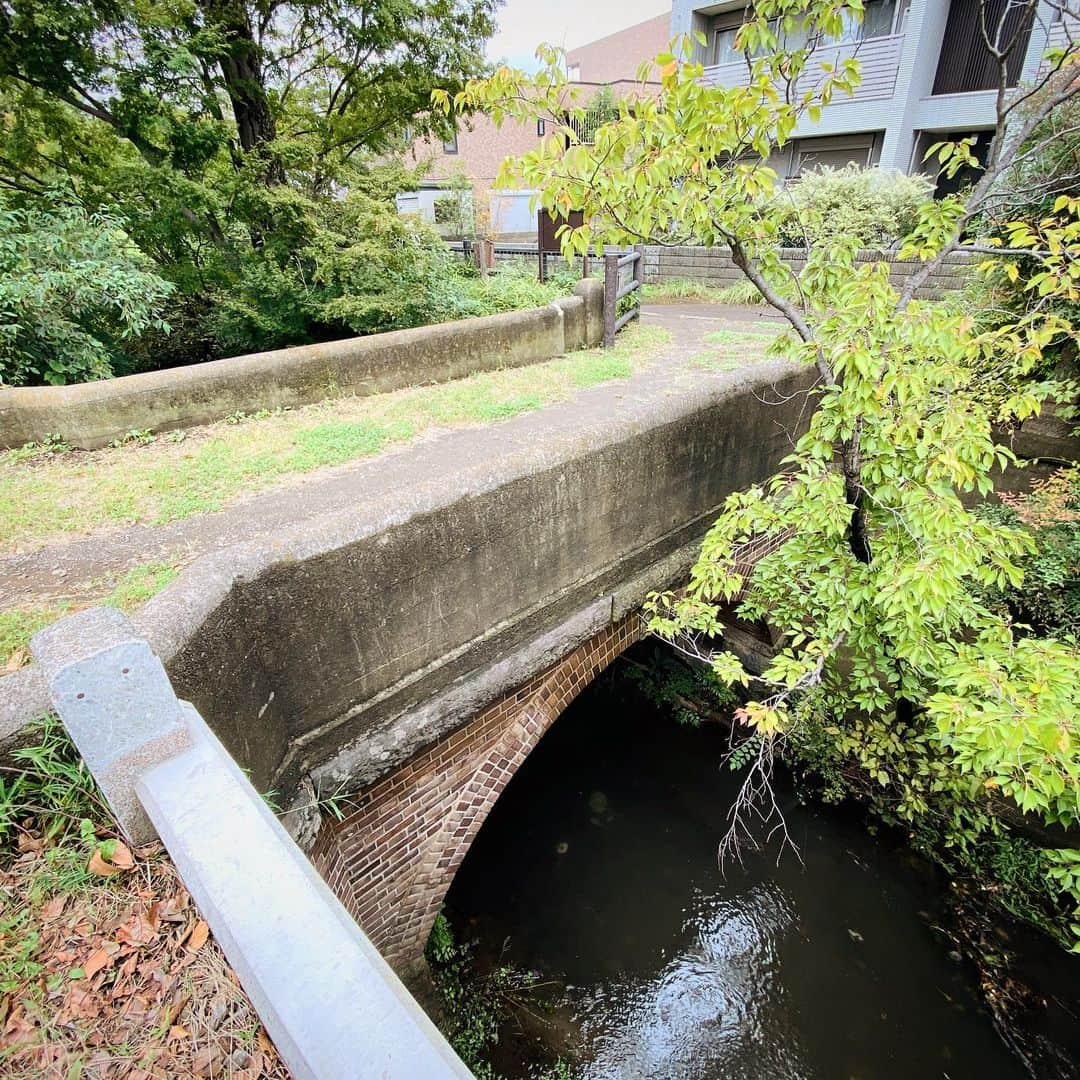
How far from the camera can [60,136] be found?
648 cm

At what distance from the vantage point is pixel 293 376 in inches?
231

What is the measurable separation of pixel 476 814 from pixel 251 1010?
2.83 m

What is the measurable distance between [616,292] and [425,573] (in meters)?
6.10

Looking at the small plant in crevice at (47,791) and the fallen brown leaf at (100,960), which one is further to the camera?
the small plant in crevice at (47,791)

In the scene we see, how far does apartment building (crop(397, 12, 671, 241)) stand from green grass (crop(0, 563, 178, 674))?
14.1m

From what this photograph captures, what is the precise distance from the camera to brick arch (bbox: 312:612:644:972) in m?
3.57

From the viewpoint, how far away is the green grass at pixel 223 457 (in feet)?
13.0

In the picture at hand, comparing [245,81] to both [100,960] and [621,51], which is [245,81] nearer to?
[100,960]

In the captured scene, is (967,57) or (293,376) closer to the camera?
(293,376)

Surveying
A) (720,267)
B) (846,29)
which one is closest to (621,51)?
(846,29)

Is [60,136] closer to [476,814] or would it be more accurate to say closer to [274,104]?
[274,104]

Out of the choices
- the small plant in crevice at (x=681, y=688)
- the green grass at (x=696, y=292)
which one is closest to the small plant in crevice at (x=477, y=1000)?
the small plant in crevice at (x=681, y=688)

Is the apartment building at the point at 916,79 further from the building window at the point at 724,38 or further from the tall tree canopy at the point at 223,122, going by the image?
the tall tree canopy at the point at 223,122

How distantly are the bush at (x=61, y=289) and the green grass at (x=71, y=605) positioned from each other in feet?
10.0
